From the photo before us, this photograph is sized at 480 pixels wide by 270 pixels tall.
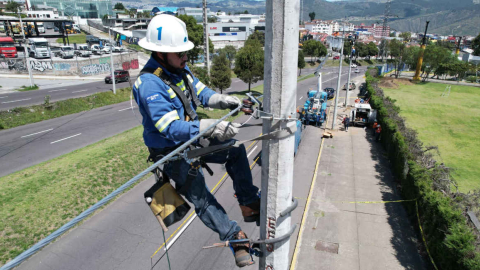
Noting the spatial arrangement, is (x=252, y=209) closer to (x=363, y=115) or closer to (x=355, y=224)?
(x=355, y=224)

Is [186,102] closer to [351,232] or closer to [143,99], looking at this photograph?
[143,99]

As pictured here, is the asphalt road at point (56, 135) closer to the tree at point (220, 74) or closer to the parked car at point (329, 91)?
the tree at point (220, 74)

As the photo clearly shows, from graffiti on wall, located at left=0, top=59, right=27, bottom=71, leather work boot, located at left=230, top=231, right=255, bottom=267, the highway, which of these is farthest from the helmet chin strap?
graffiti on wall, located at left=0, top=59, right=27, bottom=71

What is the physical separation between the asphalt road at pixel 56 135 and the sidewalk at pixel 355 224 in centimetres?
1418

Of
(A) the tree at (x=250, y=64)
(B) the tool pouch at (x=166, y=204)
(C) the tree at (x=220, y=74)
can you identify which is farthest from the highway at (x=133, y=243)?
(A) the tree at (x=250, y=64)

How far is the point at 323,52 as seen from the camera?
83.4m

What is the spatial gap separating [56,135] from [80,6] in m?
107

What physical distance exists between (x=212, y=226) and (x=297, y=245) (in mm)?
9684

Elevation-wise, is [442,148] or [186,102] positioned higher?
[186,102]

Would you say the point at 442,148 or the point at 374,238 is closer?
the point at 374,238

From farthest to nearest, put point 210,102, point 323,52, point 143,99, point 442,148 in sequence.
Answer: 1. point 323,52
2. point 442,148
3. point 210,102
4. point 143,99

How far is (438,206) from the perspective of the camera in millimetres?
11242

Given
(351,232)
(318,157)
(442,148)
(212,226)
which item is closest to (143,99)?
(212,226)

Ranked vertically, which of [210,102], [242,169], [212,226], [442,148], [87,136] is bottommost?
[442,148]
